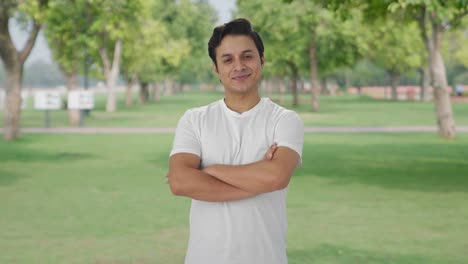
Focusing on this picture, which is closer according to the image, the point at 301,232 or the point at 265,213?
the point at 265,213

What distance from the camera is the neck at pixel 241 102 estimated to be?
146 inches

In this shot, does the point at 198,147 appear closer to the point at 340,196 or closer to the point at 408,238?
the point at 408,238

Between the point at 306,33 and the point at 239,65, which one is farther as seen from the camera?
the point at 306,33

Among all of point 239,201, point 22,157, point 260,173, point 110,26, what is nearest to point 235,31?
point 260,173

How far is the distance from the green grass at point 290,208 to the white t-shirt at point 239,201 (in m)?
4.77

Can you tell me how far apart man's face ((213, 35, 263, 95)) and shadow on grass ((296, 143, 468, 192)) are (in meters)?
10.8

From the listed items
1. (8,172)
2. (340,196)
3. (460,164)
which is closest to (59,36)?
(8,172)

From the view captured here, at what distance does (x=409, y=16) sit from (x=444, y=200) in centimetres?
1186

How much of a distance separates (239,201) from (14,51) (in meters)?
23.2

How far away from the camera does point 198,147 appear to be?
12.5 ft

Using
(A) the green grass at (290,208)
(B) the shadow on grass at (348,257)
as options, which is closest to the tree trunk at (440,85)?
(A) the green grass at (290,208)

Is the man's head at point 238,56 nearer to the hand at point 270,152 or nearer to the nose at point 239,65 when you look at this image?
the nose at point 239,65

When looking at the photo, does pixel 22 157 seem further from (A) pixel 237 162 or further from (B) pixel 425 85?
(B) pixel 425 85

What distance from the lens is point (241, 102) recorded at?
3.71m
